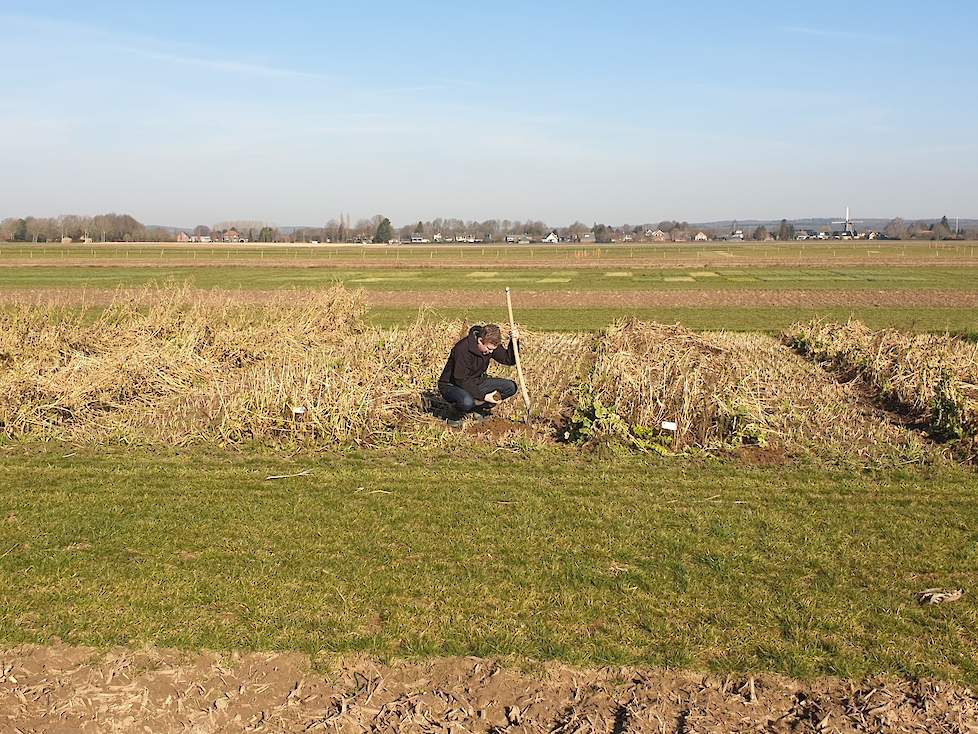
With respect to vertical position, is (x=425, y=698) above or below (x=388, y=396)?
below

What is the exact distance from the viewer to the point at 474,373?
11.2 meters

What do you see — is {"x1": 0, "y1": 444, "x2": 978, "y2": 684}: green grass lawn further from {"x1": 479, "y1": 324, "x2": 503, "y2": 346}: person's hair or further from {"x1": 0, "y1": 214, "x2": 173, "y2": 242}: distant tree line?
{"x1": 0, "y1": 214, "x2": 173, "y2": 242}: distant tree line

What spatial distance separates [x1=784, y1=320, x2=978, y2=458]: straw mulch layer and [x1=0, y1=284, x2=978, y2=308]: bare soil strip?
16.1m

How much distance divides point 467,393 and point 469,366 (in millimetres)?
345

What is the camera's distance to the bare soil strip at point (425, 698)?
4.63 metres

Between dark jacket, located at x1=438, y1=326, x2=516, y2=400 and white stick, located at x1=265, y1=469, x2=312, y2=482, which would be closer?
white stick, located at x1=265, y1=469, x2=312, y2=482

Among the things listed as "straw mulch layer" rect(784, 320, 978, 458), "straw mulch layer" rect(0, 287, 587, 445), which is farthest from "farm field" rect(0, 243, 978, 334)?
"straw mulch layer" rect(784, 320, 978, 458)

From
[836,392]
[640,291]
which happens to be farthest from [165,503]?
[640,291]

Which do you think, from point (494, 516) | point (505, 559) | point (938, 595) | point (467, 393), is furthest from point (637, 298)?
point (938, 595)

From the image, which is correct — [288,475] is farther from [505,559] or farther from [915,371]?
[915,371]

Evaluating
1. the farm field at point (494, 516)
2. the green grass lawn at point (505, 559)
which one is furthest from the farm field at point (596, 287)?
the green grass lawn at point (505, 559)

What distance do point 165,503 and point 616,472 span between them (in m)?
4.59

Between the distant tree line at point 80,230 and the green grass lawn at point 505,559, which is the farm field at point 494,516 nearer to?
the green grass lawn at point 505,559

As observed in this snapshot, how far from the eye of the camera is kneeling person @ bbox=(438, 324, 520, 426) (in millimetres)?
10945
